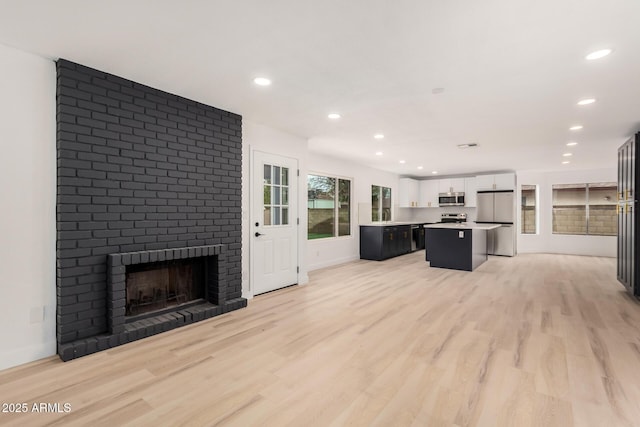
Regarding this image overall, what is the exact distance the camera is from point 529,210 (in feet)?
31.2

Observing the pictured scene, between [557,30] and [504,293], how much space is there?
3.79 m

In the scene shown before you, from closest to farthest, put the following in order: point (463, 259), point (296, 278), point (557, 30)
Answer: point (557, 30)
point (296, 278)
point (463, 259)

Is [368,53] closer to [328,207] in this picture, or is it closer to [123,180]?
[123,180]

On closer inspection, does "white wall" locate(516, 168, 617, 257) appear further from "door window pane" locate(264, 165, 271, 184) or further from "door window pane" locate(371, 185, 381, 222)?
"door window pane" locate(264, 165, 271, 184)

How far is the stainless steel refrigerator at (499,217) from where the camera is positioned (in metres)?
8.71

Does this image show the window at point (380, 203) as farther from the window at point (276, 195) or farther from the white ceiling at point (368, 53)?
the white ceiling at point (368, 53)

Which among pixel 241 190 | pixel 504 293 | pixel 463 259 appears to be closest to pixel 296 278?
pixel 241 190

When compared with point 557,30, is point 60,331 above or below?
below

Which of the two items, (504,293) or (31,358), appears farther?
(504,293)

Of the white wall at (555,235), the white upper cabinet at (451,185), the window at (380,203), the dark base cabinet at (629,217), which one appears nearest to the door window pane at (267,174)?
the window at (380,203)

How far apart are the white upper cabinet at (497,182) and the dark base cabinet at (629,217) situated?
3477 millimetres

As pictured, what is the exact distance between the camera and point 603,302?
4359 millimetres

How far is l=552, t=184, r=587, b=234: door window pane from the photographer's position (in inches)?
352

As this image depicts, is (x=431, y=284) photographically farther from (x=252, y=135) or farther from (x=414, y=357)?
(x=252, y=135)
